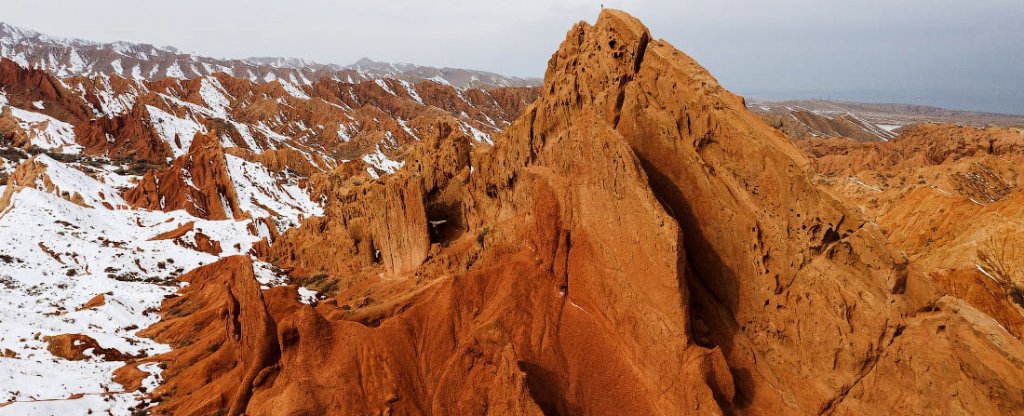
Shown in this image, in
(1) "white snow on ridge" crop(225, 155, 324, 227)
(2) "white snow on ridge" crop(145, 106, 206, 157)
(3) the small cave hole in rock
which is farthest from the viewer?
(2) "white snow on ridge" crop(145, 106, 206, 157)

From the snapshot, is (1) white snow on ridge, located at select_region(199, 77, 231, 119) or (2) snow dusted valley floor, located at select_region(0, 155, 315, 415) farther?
(1) white snow on ridge, located at select_region(199, 77, 231, 119)

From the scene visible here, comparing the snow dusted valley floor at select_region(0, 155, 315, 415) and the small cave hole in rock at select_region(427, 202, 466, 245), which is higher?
the small cave hole in rock at select_region(427, 202, 466, 245)

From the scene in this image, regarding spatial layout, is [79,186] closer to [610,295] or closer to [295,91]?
[610,295]

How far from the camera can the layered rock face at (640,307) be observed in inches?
442

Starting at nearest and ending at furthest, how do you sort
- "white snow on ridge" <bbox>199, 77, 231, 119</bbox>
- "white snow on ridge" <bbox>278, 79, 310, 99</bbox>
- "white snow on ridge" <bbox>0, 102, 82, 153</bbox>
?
"white snow on ridge" <bbox>0, 102, 82, 153</bbox> < "white snow on ridge" <bbox>199, 77, 231, 119</bbox> < "white snow on ridge" <bbox>278, 79, 310, 99</bbox>

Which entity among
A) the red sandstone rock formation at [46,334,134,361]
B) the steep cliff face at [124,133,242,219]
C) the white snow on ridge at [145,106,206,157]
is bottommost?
the red sandstone rock formation at [46,334,134,361]

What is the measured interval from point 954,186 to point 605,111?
111 ft

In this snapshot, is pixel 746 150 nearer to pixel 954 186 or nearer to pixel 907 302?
pixel 907 302

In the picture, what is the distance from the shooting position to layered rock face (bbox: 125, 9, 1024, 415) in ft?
36.9

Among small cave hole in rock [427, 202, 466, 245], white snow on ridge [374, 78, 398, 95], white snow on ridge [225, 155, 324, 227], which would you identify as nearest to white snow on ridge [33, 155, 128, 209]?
white snow on ridge [225, 155, 324, 227]

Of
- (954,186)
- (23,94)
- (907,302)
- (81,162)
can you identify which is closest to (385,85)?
(23,94)

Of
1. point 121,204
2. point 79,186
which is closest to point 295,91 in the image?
point 121,204

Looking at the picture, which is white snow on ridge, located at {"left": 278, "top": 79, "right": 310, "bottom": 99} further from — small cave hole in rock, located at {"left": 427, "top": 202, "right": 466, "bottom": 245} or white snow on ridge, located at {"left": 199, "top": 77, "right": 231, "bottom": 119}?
small cave hole in rock, located at {"left": 427, "top": 202, "right": 466, "bottom": 245}

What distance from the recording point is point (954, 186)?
33344mm
